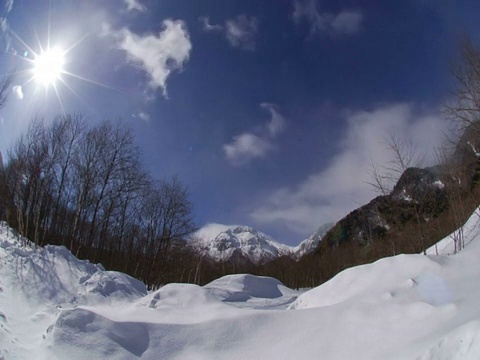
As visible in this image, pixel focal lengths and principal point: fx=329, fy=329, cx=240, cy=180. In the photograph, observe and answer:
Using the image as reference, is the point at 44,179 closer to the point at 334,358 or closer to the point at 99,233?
the point at 99,233

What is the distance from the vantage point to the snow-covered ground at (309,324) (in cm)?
306

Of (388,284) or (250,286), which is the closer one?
(388,284)

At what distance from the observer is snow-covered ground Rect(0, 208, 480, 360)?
3059 millimetres

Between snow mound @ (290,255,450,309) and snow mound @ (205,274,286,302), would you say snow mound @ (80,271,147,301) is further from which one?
snow mound @ (205,274,286,302)

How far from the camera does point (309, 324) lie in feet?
13.3

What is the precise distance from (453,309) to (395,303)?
0.64 meters

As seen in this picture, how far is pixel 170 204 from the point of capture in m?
26.2

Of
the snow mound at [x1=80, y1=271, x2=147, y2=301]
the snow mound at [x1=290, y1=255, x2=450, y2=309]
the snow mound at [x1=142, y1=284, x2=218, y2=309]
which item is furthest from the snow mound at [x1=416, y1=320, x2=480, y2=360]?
the snow mound at [x1=80, y1=271, x2=147, y2=301]

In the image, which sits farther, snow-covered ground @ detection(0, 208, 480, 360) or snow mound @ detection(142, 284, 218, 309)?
snow mound @ detection(142, 284, 218, 309)

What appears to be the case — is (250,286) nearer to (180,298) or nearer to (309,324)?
(180,298)

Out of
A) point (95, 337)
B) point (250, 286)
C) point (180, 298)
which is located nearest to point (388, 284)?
point (180, 298)

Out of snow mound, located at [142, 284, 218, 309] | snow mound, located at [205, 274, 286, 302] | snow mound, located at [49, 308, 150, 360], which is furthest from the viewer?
snow mound, located at [205, 274, 286, 302]

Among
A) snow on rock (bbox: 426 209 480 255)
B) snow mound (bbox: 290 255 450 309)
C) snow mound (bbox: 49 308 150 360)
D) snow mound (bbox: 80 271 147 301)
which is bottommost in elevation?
snow mound (bbox: 49 308 150 360)

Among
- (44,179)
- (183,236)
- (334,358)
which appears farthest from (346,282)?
(183,236)
